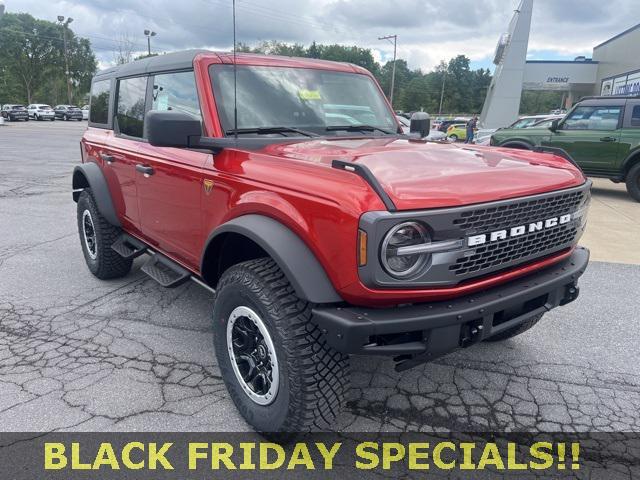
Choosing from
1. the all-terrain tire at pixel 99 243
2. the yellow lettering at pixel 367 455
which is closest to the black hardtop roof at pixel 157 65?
the all-terrain tire at pixel 99 243

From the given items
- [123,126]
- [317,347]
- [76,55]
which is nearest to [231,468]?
[317,347]

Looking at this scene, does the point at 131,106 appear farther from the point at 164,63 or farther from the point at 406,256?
the point at 406,256

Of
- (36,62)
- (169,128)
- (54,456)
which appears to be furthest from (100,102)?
(36,62)

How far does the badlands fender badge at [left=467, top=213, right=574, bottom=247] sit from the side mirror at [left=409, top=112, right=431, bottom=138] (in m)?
1.79

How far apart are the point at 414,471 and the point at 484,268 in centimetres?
104

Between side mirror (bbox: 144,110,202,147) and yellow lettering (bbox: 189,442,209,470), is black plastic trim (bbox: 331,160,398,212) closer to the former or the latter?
side mirror (bbox: 144,110,202,147)

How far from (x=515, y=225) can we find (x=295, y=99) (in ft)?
5.83

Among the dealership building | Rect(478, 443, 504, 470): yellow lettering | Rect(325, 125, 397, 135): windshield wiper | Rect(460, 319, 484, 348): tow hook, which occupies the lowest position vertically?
Rect(478, 443, 504, 470): yellow lettering

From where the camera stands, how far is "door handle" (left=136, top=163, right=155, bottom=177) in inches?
140

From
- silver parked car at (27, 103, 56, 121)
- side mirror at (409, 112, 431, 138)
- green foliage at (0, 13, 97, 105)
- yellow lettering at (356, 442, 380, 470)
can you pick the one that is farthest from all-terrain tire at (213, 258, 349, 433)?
green foliage at (0, 13, 97, 105)

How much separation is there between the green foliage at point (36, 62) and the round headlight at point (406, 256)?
3127 inches

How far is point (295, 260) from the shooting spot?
7.23 ft

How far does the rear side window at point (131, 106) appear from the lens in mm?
4008

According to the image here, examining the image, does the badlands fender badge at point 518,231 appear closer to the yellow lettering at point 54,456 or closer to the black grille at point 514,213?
the black grille at point 514,213
